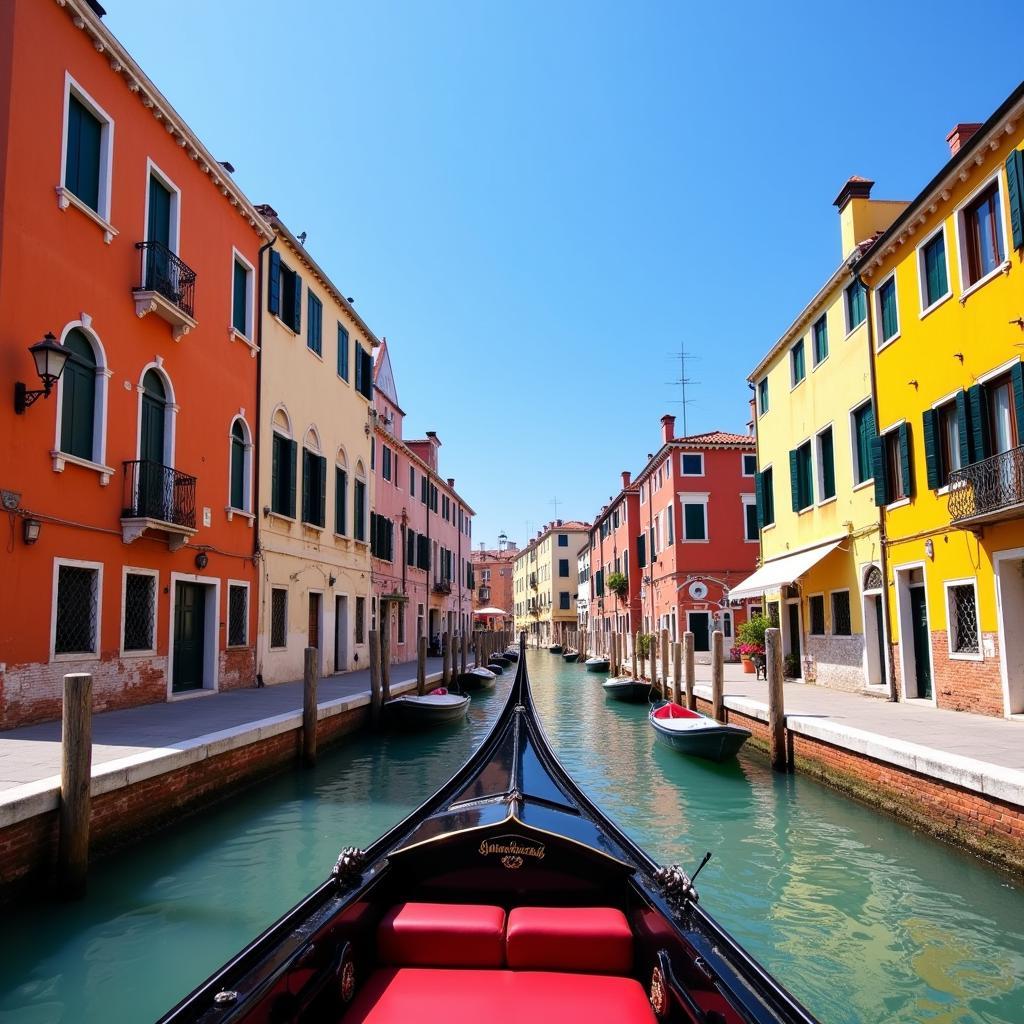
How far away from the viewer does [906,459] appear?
10.5 m

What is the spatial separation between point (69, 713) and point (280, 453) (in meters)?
9.75

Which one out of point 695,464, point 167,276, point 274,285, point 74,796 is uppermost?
point 274,285

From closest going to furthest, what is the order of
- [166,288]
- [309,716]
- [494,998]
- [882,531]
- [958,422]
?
1. [494,998]
2. [958,422]
3. [309,716]
4. [166,288]
5. [882,531]

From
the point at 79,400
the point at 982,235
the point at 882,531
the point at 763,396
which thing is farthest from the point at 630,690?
the point at 79,400

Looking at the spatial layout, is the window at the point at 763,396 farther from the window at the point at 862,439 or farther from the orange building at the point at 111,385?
the orange building at the point at 111,385

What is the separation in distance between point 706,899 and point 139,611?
276 inches

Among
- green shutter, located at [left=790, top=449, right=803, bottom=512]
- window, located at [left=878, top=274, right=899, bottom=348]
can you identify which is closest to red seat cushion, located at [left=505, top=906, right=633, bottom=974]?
window, located at [left=878, top=274, right=899, bottom=348]

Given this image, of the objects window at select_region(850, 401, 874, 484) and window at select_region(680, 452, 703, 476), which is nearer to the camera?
window at select_region(850, 401, 874, 484)

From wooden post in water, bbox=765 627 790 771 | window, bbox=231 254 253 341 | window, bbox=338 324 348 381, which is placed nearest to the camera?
wooden post in water, bbox=765 627 790 771

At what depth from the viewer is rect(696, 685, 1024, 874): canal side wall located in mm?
5230

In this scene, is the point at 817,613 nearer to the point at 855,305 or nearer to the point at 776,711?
the point at 855,305

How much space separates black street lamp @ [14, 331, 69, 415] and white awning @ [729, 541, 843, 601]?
9912 millimetres

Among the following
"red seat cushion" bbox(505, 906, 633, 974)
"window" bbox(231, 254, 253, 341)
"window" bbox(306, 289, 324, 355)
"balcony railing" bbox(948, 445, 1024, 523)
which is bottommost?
"red seat cushion" bbox(505, 906, 633, 974)

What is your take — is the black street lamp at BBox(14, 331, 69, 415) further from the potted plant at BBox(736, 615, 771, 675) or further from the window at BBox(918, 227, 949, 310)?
the potted plant at BBox(736, 615, 771, 675)
